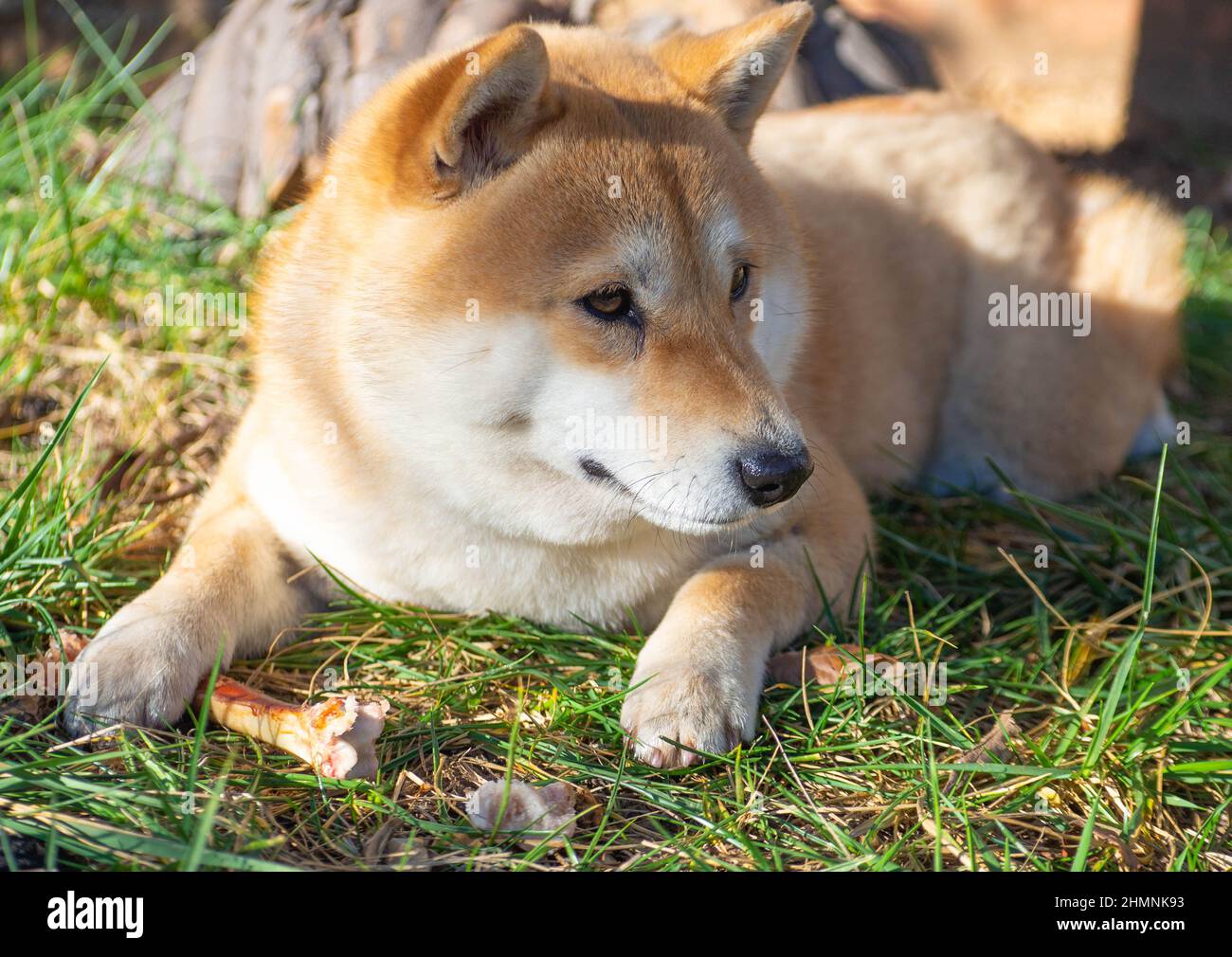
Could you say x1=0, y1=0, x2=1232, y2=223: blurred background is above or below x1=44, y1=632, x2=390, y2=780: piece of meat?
above

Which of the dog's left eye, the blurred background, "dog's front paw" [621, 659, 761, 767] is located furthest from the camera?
the blurred background

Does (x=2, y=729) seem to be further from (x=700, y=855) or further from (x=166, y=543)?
(x=700, y=855)

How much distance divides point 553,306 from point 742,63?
96 centimetres

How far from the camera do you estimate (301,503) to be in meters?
3.01

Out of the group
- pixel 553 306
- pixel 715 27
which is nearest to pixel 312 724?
pixel 553 306

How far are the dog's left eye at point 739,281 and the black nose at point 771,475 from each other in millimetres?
524

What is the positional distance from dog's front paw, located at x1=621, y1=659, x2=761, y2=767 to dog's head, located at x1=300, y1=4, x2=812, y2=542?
38 cm

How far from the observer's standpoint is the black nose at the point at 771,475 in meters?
2.39

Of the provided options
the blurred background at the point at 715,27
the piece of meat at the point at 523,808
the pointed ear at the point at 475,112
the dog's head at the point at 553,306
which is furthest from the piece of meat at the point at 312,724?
the blurred background at the point at 715,27

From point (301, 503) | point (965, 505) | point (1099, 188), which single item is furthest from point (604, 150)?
point (1099, 188)

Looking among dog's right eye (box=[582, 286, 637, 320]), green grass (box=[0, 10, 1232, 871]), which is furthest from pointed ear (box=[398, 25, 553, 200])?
green grass (box=[0, 10, 1232, 871])

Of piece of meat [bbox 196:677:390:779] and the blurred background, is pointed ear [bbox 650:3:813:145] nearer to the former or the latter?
piece of meat [bbox 196:677:390:779]

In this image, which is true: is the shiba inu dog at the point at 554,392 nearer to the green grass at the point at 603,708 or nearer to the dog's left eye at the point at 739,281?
the dog's left eye at the point at 739,281

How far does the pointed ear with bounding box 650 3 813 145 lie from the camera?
2883 millimetres
